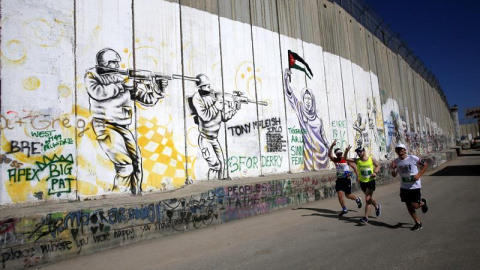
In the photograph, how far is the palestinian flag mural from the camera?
14414mm

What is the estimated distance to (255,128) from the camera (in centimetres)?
1189

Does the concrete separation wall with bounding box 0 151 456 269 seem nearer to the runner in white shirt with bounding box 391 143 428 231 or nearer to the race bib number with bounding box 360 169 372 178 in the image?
the race bib number with bounding box 360 169 372 178

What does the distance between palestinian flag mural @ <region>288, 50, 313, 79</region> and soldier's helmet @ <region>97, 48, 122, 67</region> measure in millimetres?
8628

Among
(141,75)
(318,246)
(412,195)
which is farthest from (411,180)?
(141,75)

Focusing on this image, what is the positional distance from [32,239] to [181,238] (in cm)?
271

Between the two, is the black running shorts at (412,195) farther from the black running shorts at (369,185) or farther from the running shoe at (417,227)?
the black running shorts at (369,185)

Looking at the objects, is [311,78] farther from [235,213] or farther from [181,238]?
[181,238]

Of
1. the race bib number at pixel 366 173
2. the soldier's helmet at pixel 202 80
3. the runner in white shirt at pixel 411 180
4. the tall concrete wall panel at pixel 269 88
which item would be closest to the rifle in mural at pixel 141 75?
the soldier's helmet at pixel 202 80

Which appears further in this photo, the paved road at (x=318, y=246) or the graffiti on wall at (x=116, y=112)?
the graffiti on wall at (x=116, y=112)

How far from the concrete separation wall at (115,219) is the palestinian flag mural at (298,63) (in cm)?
715

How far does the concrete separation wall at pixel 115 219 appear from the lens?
4820 mm

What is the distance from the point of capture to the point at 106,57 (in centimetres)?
799

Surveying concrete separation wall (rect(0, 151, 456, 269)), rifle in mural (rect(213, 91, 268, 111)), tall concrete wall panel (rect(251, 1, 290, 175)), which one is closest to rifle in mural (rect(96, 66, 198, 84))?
rifle in mural (rect(213, 91, 268, 111))

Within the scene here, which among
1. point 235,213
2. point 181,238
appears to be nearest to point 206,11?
point 235,213
